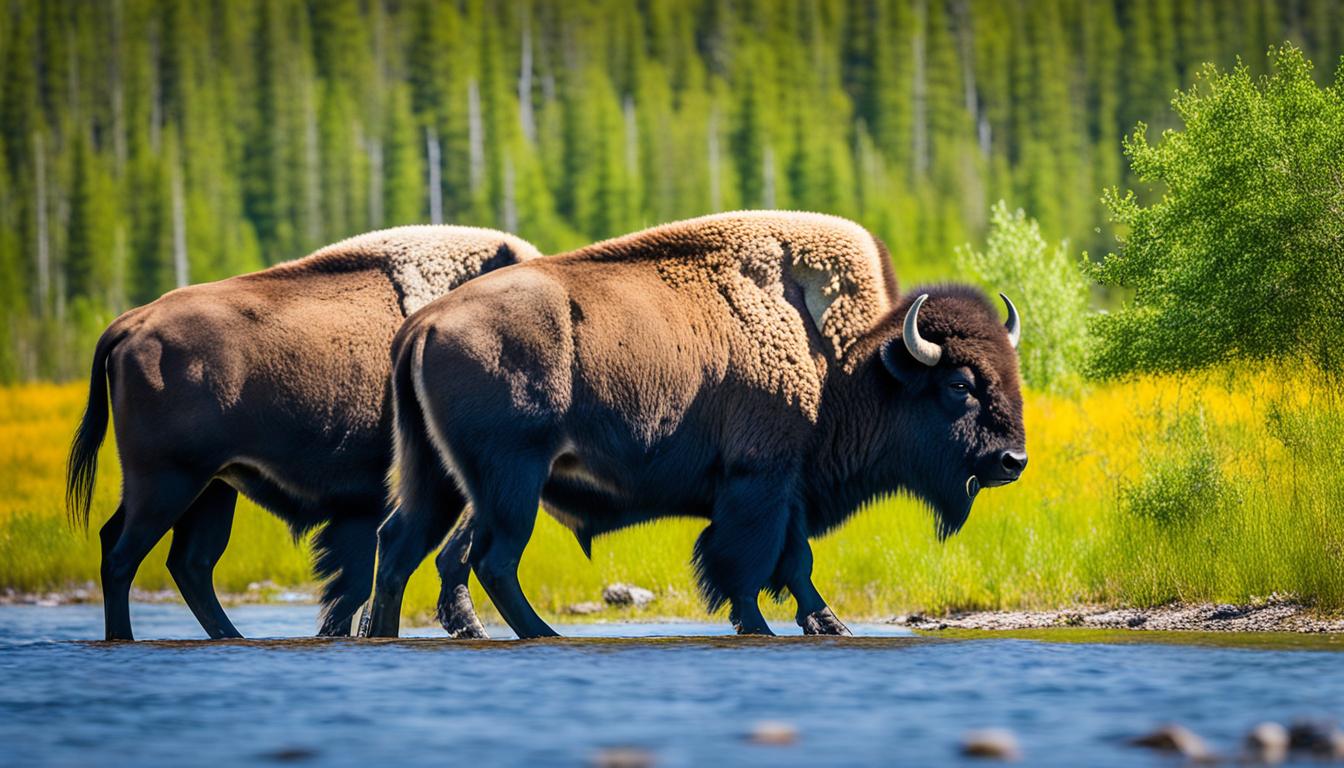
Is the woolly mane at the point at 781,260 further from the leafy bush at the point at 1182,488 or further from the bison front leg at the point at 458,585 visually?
the leafy bush at the point at 1182,488

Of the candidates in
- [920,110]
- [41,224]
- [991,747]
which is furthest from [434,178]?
[991,747]

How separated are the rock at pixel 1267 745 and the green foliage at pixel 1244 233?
5.90 meters

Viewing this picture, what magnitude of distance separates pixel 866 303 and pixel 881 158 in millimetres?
69628

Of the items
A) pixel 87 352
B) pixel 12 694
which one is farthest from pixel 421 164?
pixel 12 694

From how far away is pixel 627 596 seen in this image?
13.9 m

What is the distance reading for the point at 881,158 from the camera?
78938mm

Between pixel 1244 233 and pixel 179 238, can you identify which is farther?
pixel 179 238

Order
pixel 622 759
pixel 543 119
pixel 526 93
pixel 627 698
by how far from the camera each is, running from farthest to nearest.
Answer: pixel 526 93 < pixel 543 119 < pixel 627 698 < pixel 622 759

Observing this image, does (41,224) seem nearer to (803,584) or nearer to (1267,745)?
(803,584)

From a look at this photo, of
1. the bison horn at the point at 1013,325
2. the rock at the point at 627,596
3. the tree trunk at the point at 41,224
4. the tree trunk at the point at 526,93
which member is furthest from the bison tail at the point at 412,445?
the tree trunk at the point at 526,93

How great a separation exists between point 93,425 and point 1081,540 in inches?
272

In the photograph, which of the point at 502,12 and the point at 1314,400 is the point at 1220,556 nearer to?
the point at 1314,400

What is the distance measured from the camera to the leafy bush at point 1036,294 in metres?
26.9

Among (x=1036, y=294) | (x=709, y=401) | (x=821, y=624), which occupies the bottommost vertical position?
(x=821, y=624)
